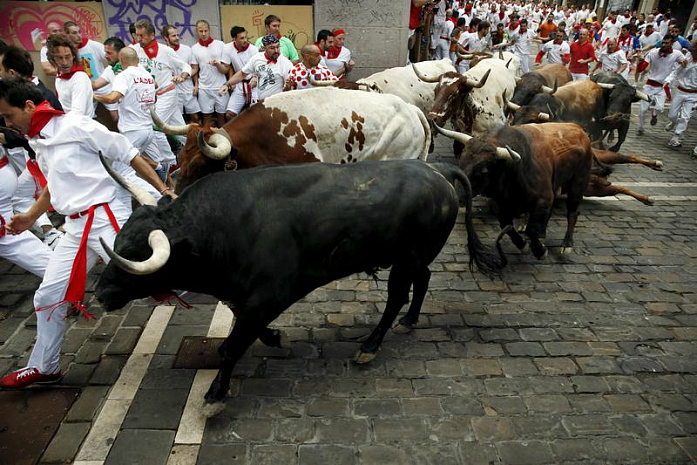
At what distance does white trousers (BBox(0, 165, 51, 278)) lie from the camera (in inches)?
175

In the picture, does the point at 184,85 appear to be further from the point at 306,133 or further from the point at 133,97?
the point at 306,133

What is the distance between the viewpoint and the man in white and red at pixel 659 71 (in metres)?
12.0

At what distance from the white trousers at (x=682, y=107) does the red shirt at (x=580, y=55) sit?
277 centimetres

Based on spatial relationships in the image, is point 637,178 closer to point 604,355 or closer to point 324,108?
point 604,355

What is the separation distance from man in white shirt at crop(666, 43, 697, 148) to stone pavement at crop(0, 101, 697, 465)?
6809mm

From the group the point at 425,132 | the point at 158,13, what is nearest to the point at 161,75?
the point at 158,13

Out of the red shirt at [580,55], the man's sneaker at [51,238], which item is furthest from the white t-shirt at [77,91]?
the red shirt at [580,55]

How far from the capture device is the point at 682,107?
11305 mm

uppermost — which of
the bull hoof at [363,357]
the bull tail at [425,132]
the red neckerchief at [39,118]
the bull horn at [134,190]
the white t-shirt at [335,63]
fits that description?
the red neckerchief at [39,118]

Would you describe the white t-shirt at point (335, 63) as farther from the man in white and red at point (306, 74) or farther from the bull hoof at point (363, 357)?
the bull hoof at point (363, 357)

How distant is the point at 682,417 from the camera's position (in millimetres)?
3795

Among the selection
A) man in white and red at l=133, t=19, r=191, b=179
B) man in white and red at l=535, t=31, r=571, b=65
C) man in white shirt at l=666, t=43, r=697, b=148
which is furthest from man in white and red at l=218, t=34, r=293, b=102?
man in white and red at l=535, t=31, r=571, b=65

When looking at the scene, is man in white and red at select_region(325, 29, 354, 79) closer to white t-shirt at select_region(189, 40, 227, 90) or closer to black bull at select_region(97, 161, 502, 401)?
white t-shirt at select_region(189, 40, 227, 90)

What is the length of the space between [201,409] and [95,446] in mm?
773
